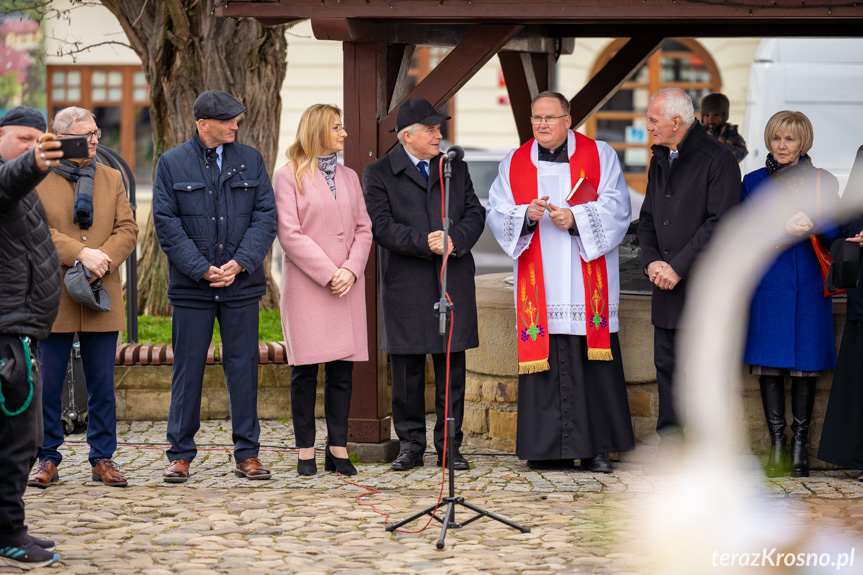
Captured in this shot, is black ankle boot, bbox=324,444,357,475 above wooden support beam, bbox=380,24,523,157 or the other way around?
the other way around

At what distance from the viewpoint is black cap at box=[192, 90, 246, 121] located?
6762mm

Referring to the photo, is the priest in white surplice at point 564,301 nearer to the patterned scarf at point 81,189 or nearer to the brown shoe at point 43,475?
the patterned scarf at point 81,189

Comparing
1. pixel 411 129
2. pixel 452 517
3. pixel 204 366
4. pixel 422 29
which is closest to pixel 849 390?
pixel 452 517

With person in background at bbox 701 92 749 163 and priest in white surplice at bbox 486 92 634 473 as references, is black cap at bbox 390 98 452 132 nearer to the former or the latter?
priest in white surplice at bbox 486 92 634 473

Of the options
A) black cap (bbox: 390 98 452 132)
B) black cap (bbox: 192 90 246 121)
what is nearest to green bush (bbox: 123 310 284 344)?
black cap (bbox: 192 90 246 121)

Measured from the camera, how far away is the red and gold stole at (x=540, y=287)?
712 centimetres

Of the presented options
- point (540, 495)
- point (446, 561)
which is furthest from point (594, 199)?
point (446, 561)

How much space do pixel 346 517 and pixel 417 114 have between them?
2304mm

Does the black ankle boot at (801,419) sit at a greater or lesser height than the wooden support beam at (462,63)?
lesser

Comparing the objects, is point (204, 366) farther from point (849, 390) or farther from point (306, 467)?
point (849, 390)

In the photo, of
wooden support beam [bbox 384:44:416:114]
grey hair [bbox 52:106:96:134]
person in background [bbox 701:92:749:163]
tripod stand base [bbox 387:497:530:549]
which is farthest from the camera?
person in background [bbox 701:92:749:163]

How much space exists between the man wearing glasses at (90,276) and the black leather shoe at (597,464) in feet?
8.46

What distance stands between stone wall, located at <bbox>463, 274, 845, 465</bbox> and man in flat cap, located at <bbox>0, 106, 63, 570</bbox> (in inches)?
122

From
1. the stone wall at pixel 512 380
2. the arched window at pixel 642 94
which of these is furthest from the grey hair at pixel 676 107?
the arched window at pixel 642 94
